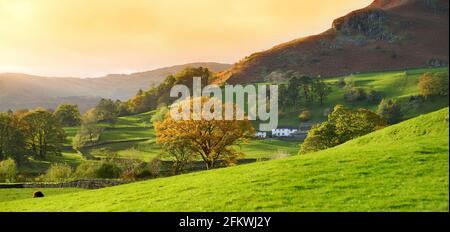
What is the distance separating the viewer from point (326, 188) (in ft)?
72.7

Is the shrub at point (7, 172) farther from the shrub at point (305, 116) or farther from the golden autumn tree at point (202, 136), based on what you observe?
the shrub at point (305, 116)

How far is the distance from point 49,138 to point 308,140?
217 feet

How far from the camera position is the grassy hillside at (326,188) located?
19281 mm

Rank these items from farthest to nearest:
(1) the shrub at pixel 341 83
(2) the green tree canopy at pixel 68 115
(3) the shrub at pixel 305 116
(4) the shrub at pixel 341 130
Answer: (1) the shrub at pixel 341 83 < (2) the green tree canopy at pixel 68 115 < (3) the shrub at pixel 305 116 < (4) the shrub at pixel 341 130

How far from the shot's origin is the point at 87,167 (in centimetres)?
7375

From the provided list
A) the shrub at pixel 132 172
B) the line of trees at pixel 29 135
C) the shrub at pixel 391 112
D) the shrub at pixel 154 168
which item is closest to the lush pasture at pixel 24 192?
the shrub at pixel 132 172

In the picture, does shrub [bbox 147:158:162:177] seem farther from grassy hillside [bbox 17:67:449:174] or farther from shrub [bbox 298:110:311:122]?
shrub [bbox 298:110:311:122]

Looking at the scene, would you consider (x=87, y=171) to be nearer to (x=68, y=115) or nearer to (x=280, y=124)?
(x=280, y=124)

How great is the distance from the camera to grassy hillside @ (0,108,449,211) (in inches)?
759

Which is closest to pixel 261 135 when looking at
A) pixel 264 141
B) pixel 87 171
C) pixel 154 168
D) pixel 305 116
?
pixel 264 141

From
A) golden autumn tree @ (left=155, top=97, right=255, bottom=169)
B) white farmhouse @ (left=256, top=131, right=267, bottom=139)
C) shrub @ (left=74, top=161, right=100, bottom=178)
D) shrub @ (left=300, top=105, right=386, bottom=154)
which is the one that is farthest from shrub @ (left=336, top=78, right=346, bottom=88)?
shrub @ (left=74, top=161, right=100, bottom=178)
